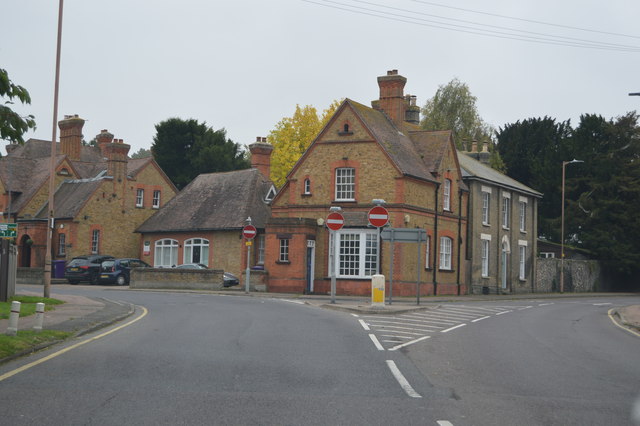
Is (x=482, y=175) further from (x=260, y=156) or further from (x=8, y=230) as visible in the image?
(x=8, y=230)

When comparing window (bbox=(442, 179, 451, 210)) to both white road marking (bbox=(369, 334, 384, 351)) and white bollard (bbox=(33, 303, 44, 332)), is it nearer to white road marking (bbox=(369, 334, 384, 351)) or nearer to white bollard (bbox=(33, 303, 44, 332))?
white road marking (bbox=(369, 334, 384, 351))

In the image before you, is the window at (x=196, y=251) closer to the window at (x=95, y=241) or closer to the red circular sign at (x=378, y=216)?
the window at (x=95, y=241)

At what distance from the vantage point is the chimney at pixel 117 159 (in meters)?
54.6

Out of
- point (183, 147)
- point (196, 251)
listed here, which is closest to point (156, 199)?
point (196, 251)

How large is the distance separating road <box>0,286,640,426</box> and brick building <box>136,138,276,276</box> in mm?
29246

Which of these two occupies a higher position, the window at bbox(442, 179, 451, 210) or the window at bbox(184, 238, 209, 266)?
the window at bbox(442, 179, 451, 210)

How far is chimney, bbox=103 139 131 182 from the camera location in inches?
2151

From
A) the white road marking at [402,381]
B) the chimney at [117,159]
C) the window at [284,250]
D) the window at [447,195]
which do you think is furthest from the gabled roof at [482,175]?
the white road marking at [402,381]

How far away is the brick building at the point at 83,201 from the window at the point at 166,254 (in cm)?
406

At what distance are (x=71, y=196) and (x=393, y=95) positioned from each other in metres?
25.7

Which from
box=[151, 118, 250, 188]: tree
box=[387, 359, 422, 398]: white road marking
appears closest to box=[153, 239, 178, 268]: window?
box=[151, 118, 250, 188]: tree

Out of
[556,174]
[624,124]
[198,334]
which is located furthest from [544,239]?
[198,334]

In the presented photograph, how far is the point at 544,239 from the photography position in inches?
2645

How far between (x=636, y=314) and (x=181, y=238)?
101ft
